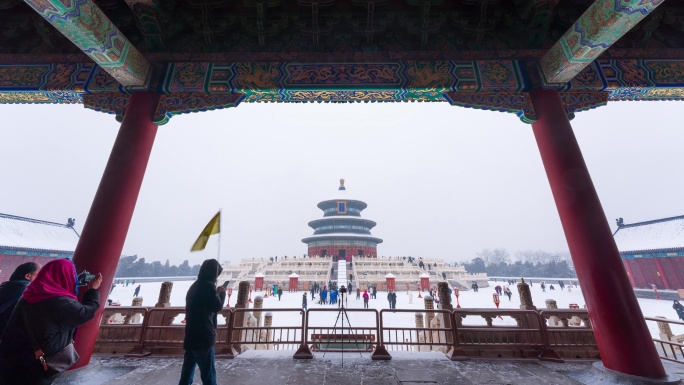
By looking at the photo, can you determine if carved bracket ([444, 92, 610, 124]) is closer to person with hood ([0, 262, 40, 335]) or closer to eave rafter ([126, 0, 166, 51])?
eave rafter ([126, 0, 166, 51])

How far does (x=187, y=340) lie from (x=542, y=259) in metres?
130

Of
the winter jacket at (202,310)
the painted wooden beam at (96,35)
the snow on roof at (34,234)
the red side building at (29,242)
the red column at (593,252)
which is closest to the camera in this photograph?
the winter jacket at (202,310)

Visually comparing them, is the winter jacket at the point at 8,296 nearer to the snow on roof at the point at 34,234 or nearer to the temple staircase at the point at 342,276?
the temple staircase at the point at 342,276

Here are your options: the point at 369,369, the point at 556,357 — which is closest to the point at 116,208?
the point at 369,369

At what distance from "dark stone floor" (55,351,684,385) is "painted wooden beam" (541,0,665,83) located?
14.0 ft

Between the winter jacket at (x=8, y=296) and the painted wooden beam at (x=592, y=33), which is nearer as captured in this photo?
the winter jacket at (x=8, y=296)

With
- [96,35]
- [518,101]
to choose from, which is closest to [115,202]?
[96,35]

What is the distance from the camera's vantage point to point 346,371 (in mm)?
4078

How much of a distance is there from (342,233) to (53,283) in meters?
38.0

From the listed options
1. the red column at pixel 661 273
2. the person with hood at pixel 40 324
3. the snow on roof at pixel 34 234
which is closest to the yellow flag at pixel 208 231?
the person with hood at pixel 40 324

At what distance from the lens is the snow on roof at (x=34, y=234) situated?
66.1 ft

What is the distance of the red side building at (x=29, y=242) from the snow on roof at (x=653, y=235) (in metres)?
43.6

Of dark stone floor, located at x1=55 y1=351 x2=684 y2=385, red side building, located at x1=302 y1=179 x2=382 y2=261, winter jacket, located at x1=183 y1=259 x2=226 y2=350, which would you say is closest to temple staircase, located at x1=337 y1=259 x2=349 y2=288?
red side building, located at x1=302 y1=179 x2=382 y2=261

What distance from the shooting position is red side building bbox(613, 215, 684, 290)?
67.4ft
